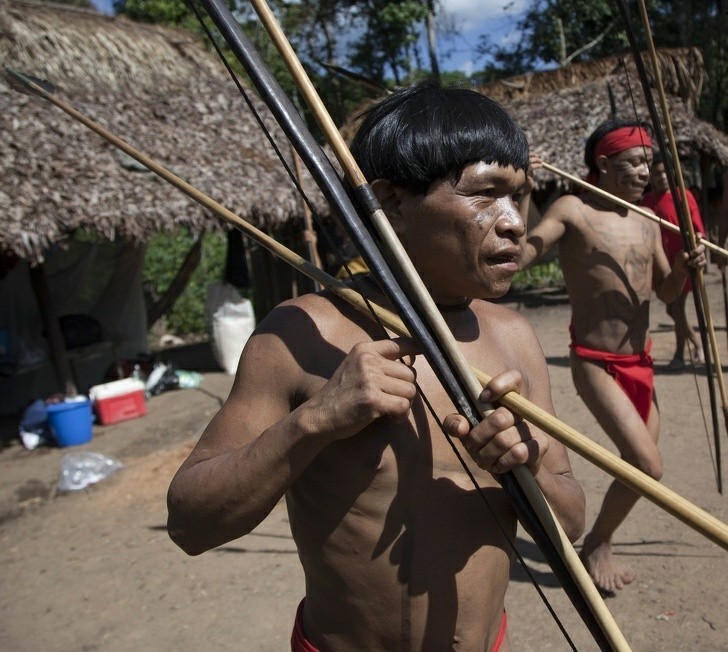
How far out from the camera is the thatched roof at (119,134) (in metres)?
6.51

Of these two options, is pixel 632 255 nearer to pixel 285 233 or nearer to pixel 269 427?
pixel 269 427

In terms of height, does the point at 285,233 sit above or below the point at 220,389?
above

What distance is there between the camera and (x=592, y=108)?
40.8ft

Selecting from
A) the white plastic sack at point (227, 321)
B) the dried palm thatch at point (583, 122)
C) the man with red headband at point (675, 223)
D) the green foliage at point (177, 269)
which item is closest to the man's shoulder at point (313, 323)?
the man with red headband at point (675, 223)

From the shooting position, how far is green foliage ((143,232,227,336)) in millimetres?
13000

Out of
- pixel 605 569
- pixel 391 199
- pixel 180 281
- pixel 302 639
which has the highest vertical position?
pixel 391 199

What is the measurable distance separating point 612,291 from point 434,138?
7.44ft

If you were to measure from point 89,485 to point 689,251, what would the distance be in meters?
4.65

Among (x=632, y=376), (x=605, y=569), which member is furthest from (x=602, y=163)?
(x=605, y=569)

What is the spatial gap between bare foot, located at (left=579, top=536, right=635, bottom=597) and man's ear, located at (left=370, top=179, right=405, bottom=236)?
7.67 feet

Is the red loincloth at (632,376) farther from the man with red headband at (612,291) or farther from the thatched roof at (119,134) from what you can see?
the thatched roof at (119,134)

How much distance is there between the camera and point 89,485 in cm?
558

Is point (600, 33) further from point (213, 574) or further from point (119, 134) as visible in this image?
point (213, 574)

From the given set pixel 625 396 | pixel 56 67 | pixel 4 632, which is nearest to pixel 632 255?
pixel 625 396
